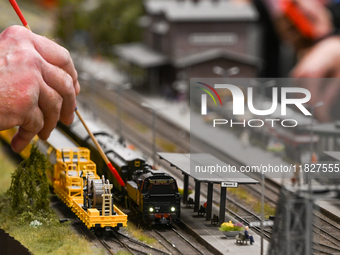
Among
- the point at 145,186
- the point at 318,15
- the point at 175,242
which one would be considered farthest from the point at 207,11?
the point at 175,242

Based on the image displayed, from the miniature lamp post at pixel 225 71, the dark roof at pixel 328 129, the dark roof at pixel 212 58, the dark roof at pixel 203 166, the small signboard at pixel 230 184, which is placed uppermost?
the dark roof at pixel 212 58

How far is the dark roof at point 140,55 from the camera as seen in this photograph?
305 feet

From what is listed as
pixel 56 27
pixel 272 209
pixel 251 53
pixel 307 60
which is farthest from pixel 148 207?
pixel 56 27

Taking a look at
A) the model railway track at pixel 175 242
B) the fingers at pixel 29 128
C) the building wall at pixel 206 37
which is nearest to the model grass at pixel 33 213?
the fingers at pixel 29 128

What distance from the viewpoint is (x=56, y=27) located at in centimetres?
12356

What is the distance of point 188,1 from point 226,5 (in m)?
6.20

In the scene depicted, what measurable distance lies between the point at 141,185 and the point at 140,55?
193 ft

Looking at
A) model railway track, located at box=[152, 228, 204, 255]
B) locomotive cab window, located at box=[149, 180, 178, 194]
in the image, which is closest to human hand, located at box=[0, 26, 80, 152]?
locomotive cab window, located at box=[149, 180, 178, 194]

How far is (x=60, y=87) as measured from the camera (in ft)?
129

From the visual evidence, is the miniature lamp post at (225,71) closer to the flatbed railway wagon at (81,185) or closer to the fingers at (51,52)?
the flatbed railway wagon at (81,185)

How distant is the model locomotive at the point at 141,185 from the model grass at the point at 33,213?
5.10 m

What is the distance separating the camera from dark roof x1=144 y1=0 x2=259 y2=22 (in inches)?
3602

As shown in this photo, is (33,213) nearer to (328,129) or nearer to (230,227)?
(230,227)

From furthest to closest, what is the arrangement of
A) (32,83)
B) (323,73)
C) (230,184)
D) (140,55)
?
(140,55) < (323,73) < (230,184) < (32,83)
